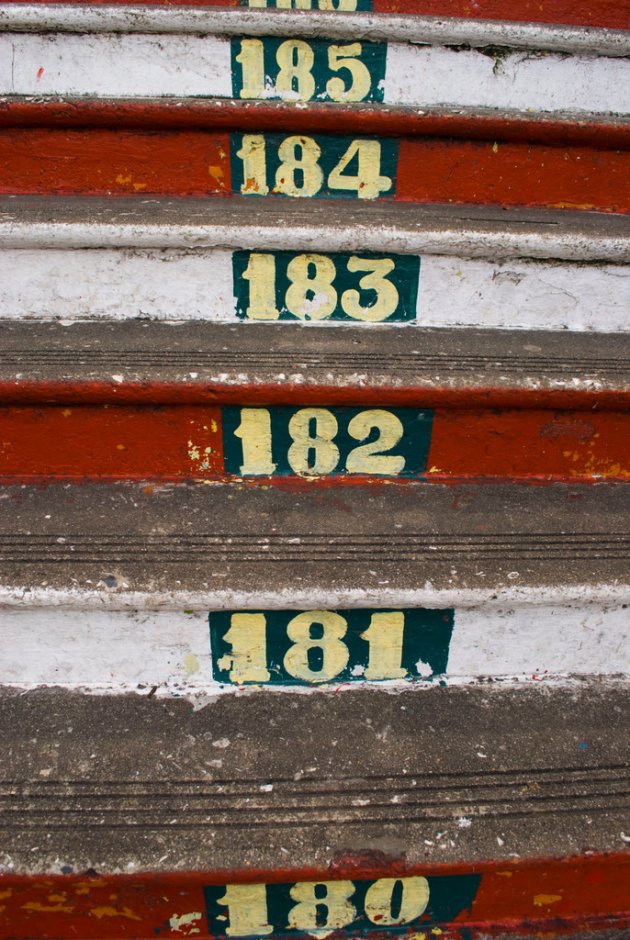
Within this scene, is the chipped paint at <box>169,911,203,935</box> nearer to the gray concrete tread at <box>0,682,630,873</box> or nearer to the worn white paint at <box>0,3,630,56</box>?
the gray concrete tread at <box>0,682,630,873</box>

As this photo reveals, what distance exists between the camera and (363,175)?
1559 millimetres

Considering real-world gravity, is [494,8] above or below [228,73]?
above

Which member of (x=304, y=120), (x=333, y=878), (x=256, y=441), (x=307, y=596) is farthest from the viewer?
(x=304, y=120)

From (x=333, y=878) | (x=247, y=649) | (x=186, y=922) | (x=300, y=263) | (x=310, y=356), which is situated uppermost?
(x=300, y=263)

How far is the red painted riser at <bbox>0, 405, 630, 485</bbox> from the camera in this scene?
113 centimetres

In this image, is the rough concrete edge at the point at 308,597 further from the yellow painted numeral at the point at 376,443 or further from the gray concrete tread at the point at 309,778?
the yellow painted numeral at the point at 376,443

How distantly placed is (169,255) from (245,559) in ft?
2.25

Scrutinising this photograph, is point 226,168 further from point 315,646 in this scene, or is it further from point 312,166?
point 315,646

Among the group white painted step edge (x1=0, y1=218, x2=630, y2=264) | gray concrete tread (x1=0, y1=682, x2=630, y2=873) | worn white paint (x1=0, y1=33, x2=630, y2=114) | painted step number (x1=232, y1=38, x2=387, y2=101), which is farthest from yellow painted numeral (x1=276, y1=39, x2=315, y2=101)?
gray concrete tread (x1=0, y1=682, x2=630, y2=873)

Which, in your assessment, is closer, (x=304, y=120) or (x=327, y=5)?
(x=304, y=120)

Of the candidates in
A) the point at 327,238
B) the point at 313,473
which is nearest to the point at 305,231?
the point at 327,238

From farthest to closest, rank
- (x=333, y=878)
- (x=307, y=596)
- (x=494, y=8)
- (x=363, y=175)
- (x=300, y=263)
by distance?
1. (x=494, y=8)
2. (x=363, y=175)
3. (x=300, y=263)
4. (x=307, y=596)
5. (x=333, y=878)

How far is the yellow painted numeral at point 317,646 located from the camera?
101cm

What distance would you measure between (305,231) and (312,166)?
392mm
